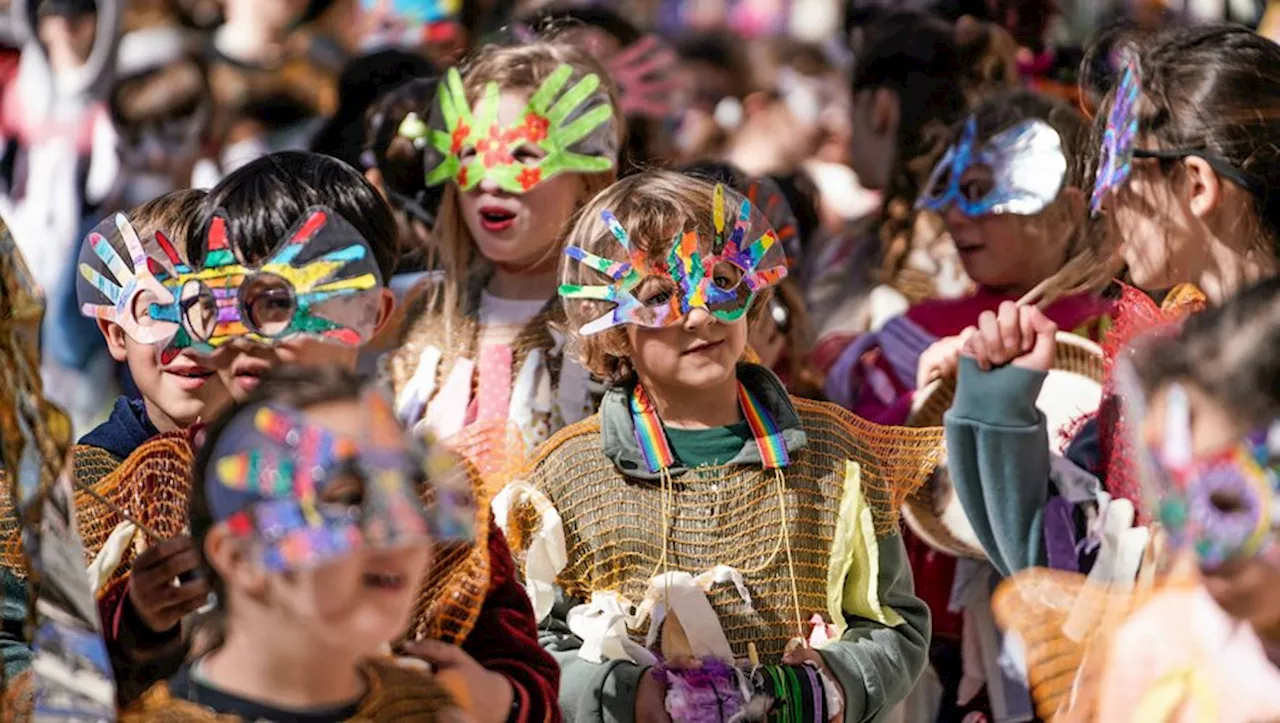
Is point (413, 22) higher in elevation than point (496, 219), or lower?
lower

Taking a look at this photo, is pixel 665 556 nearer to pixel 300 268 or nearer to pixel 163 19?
pixel 300 268

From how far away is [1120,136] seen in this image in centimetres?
411

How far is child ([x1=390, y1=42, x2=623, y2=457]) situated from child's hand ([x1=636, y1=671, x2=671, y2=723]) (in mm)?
1136

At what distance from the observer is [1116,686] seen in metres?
2.99

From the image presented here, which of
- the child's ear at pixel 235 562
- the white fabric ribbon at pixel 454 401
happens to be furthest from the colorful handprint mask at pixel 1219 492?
the white fabric ribbon at pixel 454 401

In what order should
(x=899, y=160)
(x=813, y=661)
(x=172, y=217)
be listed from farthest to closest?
(x=899, y=160)
(x=172, y=217)
(x=813, y=661)

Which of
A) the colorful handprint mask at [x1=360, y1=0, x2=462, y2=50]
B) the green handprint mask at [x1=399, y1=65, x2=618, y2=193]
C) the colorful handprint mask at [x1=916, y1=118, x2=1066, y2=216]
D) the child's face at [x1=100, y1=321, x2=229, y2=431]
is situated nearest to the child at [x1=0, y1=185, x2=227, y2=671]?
the child's face at [x1=100, y1=321, x2=229, y2=431]

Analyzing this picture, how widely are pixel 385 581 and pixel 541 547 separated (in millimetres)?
1076

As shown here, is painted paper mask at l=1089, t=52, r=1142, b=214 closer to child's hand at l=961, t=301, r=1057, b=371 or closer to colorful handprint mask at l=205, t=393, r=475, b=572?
child's hand at l=961, t=301, r=1057, b=371

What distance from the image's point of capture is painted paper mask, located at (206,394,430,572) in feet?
9.22

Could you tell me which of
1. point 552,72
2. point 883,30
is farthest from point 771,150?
point 552,72

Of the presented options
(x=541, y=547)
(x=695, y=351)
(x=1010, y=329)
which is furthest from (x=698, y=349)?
(x=1010, y=329)

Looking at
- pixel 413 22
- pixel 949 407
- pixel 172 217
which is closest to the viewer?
pixel 172 217

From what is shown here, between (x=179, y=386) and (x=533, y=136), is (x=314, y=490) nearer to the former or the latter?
(x=179, y=386)
